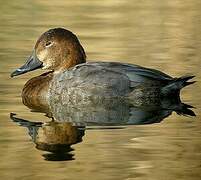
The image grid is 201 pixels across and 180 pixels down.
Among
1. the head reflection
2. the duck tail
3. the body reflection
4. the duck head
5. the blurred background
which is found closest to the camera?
the blurred background

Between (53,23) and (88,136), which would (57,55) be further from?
(53,23)

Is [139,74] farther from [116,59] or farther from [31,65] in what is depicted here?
[116,59]

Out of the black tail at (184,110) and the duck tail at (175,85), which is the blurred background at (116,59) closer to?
the black tail at (184,110)

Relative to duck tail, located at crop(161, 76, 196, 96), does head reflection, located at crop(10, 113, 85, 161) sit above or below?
below

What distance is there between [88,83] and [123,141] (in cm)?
210

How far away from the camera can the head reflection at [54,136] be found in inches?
337

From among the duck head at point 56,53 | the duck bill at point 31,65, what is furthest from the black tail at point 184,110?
the duck bill at point 31,65

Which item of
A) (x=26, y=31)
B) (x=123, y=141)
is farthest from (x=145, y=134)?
(x=26, y=31)

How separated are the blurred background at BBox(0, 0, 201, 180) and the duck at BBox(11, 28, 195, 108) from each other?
11.4 inches

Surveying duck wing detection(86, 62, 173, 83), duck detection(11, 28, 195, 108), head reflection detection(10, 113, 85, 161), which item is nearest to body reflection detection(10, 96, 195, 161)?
head reflection detection(10, 113, 85, 161)

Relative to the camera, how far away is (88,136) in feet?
30.3

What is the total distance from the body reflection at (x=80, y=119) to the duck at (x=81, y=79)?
4.7 inches

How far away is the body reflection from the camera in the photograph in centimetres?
903

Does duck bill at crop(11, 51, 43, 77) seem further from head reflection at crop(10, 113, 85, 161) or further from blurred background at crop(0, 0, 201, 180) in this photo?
head reflection at crop(10, 113, 85, 161)
